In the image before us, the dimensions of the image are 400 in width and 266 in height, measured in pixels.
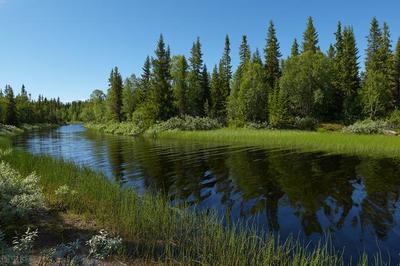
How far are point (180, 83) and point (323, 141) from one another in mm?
40329

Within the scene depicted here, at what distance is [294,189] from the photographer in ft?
44.2

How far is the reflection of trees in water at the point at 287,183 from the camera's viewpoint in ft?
32.8

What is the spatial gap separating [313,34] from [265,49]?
13.0m

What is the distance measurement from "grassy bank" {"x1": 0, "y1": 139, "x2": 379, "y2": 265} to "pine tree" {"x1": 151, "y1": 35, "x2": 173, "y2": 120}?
160 ft

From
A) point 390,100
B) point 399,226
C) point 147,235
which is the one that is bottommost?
point 399,226

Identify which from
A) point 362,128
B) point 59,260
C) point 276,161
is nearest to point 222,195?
point 59,260

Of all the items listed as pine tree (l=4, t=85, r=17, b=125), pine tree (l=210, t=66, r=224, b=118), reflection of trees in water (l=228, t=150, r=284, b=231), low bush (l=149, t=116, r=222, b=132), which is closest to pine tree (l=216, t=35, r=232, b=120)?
pine tree (l=210, t=66, r=224, b=118)

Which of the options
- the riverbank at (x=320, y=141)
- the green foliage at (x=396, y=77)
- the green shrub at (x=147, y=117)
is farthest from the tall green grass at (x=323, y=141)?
the green foliage at (x=396, y=77)

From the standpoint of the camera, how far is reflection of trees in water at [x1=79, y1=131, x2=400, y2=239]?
10.0m

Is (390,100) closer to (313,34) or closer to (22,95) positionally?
(313,34)

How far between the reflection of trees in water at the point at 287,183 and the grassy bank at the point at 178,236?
7.66 ft

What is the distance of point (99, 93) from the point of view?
409 feet

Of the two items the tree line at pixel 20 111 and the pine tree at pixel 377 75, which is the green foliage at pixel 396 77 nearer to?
the pine tree at pixel 377 75

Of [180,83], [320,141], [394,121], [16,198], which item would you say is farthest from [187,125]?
[16,198]
